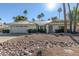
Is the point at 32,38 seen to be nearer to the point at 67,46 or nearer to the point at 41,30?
the point at 41,30

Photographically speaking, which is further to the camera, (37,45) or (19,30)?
(19,30)

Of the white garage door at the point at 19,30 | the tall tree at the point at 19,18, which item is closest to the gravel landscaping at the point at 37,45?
the white garage door at the point at 19,30

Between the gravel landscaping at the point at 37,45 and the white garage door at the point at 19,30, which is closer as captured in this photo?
the gravel landscaping at the point at 37,45

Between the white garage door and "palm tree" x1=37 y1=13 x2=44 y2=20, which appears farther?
the white garage door

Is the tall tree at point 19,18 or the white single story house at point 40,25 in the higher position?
the tall tree at point 19,18

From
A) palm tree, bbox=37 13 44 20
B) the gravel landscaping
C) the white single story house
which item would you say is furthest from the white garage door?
palm tree, bbox=37 13 44 20

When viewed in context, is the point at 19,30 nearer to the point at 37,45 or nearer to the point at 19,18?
the point at 19,18

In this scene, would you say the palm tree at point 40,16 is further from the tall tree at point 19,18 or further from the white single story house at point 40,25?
the tall tree at point 19,18

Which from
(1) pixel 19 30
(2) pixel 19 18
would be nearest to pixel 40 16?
(2) pixel 19 18

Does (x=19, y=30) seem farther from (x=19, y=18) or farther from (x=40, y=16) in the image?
(x=40, y=16)

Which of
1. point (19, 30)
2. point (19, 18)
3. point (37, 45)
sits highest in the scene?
point (19, 18)

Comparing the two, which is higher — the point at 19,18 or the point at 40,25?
the point at 19,18

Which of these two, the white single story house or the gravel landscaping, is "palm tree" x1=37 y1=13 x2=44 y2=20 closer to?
the white single story house

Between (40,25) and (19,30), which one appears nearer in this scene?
(40,25)
